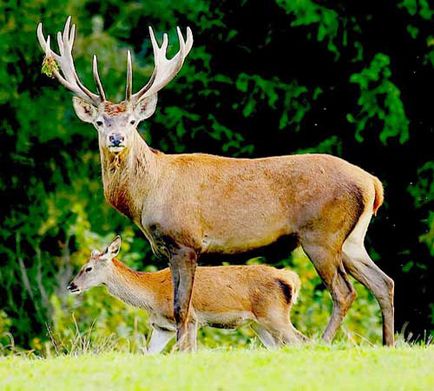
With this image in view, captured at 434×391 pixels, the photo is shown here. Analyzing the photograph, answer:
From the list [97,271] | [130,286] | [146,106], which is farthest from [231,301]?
[146,106]

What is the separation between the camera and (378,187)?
11117 millimetres

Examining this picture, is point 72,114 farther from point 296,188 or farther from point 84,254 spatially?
point 296,188

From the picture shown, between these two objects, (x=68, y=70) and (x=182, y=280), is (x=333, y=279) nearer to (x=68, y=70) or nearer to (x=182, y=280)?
(x=182, y=280)

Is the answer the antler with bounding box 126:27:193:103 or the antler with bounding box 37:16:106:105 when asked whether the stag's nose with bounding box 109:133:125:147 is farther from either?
the antler with bounding box 126:27:193:103

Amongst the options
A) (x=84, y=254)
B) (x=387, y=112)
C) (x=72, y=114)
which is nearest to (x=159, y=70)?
(x=387, y=112)

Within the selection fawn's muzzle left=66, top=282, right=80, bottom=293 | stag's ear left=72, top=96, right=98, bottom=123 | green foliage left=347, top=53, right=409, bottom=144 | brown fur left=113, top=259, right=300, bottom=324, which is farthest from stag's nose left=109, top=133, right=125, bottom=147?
green foliage left=347, top=53, right=409, bottom=144

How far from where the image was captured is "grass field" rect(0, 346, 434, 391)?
8.12m

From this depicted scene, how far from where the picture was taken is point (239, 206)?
36.1 ft

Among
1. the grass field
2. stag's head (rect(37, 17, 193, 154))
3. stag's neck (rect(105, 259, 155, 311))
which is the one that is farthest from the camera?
stag's neck (rect(105, 259, 155, 311))

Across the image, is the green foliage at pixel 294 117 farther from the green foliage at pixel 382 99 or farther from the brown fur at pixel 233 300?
the brown fur at pixel 233 300

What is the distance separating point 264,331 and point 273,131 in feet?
18.1

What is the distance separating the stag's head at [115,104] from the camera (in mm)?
10859

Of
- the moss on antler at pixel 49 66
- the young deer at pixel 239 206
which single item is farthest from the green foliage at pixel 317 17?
the young deer at pixel 239 206

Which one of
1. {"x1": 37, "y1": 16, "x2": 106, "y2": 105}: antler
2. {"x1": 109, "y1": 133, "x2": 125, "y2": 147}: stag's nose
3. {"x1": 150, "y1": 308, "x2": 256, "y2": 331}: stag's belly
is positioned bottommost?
{"x1": 150, "y1": 308, "x2": 256, "y2": 331}: stag's belly
